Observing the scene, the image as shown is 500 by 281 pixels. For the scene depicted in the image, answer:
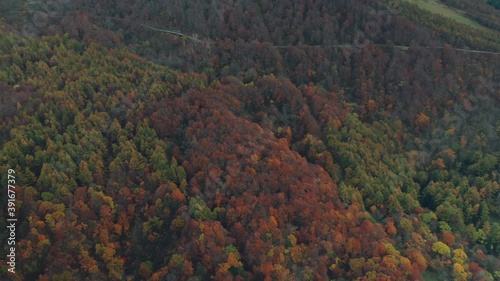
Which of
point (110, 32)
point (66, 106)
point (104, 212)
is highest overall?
point (110, 32)

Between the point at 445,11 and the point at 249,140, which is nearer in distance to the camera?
the point at 249,140

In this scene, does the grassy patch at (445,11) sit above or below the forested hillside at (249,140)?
above

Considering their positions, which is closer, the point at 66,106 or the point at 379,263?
the point at 379,263

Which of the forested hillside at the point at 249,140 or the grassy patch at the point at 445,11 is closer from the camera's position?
the forested hillside at the point at 249,140

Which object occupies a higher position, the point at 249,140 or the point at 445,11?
the point at 445,11

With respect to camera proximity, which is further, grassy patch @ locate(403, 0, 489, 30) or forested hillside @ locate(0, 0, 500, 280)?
grassy patch @ locate(403, 0, 489, 30)

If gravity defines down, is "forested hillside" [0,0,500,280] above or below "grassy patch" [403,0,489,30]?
below

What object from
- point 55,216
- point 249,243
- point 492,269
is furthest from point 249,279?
point 492,269

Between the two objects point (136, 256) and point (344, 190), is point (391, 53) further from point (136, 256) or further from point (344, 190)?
point (136, 256)
